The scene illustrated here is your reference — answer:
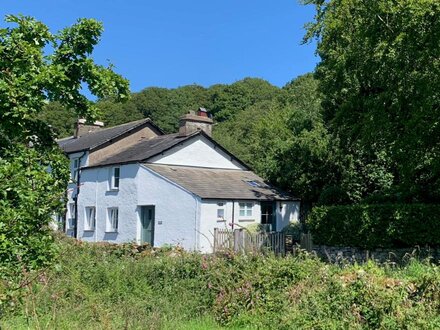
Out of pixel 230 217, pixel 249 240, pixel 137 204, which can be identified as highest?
pixel 137 204

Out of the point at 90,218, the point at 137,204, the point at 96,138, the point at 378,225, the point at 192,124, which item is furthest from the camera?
the point at 96,138

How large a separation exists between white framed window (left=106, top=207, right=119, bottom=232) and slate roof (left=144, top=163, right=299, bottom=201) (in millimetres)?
4421

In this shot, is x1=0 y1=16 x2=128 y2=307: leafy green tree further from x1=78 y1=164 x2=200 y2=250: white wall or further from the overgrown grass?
x1=78 y1=164 x2=200 y2=250: white wall

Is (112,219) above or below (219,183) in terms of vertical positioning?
below

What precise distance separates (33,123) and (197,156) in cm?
2651

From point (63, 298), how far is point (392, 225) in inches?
541

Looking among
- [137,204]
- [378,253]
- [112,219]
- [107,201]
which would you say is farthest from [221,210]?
[378,253]

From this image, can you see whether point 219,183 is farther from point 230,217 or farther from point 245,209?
point 230,217

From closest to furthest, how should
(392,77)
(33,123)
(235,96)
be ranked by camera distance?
(33,123)
(392,77)
(235,96)

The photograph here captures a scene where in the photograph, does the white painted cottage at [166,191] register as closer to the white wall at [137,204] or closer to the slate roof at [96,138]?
the white wall at [137,204]

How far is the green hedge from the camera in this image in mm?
18297

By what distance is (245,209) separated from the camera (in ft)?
95.5

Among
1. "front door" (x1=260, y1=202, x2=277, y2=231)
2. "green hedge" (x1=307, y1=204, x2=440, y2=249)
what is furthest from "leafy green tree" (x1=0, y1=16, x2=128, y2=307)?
"front door" (x1=260, y1=202, x2=277, y2=231)

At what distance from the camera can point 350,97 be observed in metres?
21.0
